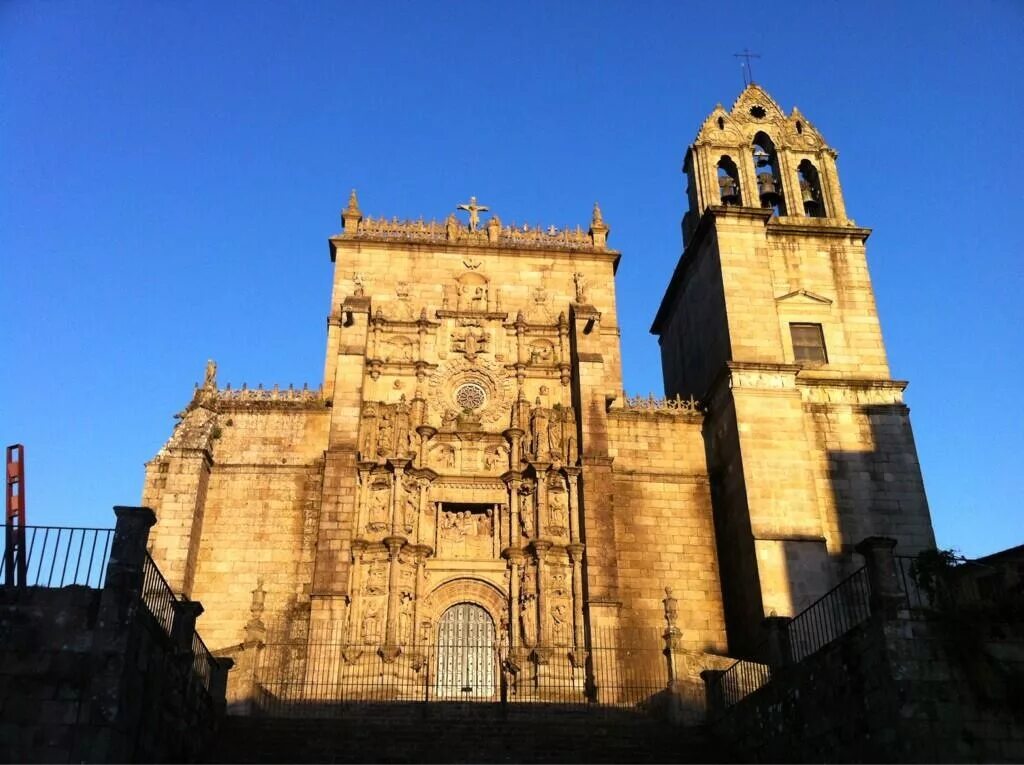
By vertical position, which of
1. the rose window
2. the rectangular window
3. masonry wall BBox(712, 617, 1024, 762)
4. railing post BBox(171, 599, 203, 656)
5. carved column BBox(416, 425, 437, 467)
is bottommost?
masonry wall BBox(712, 617, 1024, 762)

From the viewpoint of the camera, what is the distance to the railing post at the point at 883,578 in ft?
A: 33.9

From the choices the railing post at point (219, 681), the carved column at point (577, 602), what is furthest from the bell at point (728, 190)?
the railing post at point (219, 681)

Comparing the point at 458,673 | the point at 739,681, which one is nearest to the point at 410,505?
the point at 458,673

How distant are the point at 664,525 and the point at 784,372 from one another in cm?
475

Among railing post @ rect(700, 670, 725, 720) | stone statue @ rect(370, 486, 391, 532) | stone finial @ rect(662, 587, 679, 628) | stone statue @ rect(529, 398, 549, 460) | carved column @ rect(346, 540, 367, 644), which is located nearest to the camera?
railing post @ rect(700, 670, 725, 720)

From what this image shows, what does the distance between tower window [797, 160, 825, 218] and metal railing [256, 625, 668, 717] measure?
13678 mm

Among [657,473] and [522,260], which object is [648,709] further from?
[522,260]

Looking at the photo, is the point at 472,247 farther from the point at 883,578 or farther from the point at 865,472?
the point at 883,578

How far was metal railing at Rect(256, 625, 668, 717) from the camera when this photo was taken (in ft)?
60.7

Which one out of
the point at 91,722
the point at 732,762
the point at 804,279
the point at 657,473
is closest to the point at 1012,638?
the point at 732,762

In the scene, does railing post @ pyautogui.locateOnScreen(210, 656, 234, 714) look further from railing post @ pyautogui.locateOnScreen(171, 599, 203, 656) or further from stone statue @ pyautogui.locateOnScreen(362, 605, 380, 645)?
stone statue @ pyautogui.locateOnScreen(362, 605, 380, 645)

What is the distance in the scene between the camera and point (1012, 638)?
34.2ft

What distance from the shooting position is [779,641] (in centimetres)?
1422

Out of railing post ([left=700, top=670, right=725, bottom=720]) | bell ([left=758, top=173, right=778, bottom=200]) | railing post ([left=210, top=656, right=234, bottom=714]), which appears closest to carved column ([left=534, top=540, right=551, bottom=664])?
railing post ([left=700, top=670, right=725, bottom=720])
